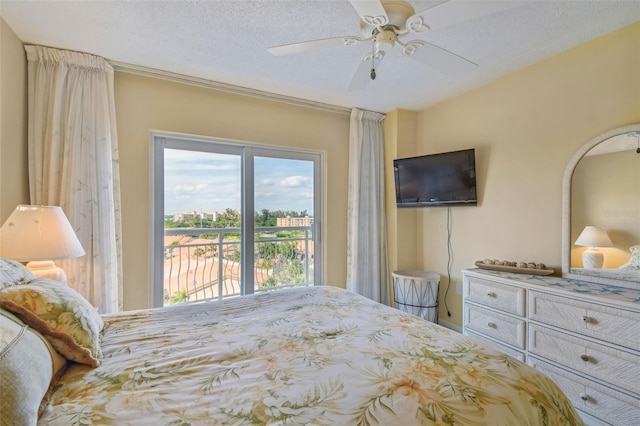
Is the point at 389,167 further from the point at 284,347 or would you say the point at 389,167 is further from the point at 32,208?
the point at 32,208

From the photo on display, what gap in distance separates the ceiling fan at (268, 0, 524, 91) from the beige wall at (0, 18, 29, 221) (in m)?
1.78

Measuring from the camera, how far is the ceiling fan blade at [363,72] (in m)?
1.72

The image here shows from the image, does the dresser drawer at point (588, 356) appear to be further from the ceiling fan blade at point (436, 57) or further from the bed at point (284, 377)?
the ceiling fan blade at point (436, 57)

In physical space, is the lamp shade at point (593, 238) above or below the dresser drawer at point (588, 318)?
above

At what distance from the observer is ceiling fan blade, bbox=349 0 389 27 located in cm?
124

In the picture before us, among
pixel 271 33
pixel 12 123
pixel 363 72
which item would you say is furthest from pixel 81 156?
pixel 363 72

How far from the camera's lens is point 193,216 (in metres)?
2.86

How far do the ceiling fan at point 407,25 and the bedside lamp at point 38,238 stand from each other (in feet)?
5.49

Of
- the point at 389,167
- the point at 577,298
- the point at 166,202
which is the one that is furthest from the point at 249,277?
the point at 577,298

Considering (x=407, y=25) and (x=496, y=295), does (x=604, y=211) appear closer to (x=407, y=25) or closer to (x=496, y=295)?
(x=496, y=295)

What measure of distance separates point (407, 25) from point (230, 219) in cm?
233

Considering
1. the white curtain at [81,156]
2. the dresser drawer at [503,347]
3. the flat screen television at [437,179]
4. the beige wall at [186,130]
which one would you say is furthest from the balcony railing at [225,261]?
the dresser drawer at [503,347]

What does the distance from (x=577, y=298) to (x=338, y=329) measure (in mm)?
1536

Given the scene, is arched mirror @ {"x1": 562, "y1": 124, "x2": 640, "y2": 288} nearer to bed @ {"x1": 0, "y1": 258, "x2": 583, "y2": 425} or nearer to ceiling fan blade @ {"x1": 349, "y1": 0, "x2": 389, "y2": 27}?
bed @ {"x1": 0, "y1": 258, "x2": 583, "y2": 425}
